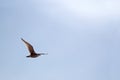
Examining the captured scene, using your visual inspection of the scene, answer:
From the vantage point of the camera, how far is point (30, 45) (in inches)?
2117

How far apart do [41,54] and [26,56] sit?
3.78 meters

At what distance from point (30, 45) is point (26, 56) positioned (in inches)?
136

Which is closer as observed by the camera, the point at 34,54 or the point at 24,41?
the point at 24,41

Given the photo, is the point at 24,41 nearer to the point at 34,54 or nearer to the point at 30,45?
the point at 30,45

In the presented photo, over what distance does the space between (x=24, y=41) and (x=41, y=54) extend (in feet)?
26.0

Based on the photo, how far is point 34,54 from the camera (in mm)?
56594

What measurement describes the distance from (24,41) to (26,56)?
5813 mm

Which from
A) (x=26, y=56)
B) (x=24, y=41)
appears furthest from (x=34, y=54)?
(x=24, y=41)

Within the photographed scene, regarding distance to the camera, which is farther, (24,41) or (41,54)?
(41,54)

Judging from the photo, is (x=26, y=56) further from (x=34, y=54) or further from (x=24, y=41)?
(x=24, y=41)

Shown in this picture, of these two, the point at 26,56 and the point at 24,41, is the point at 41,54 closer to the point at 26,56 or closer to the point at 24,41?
the point at 26,56

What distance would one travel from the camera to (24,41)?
5116 cm

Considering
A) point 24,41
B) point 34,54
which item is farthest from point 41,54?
point 24,41

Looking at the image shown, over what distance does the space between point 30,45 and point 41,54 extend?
5052mm
